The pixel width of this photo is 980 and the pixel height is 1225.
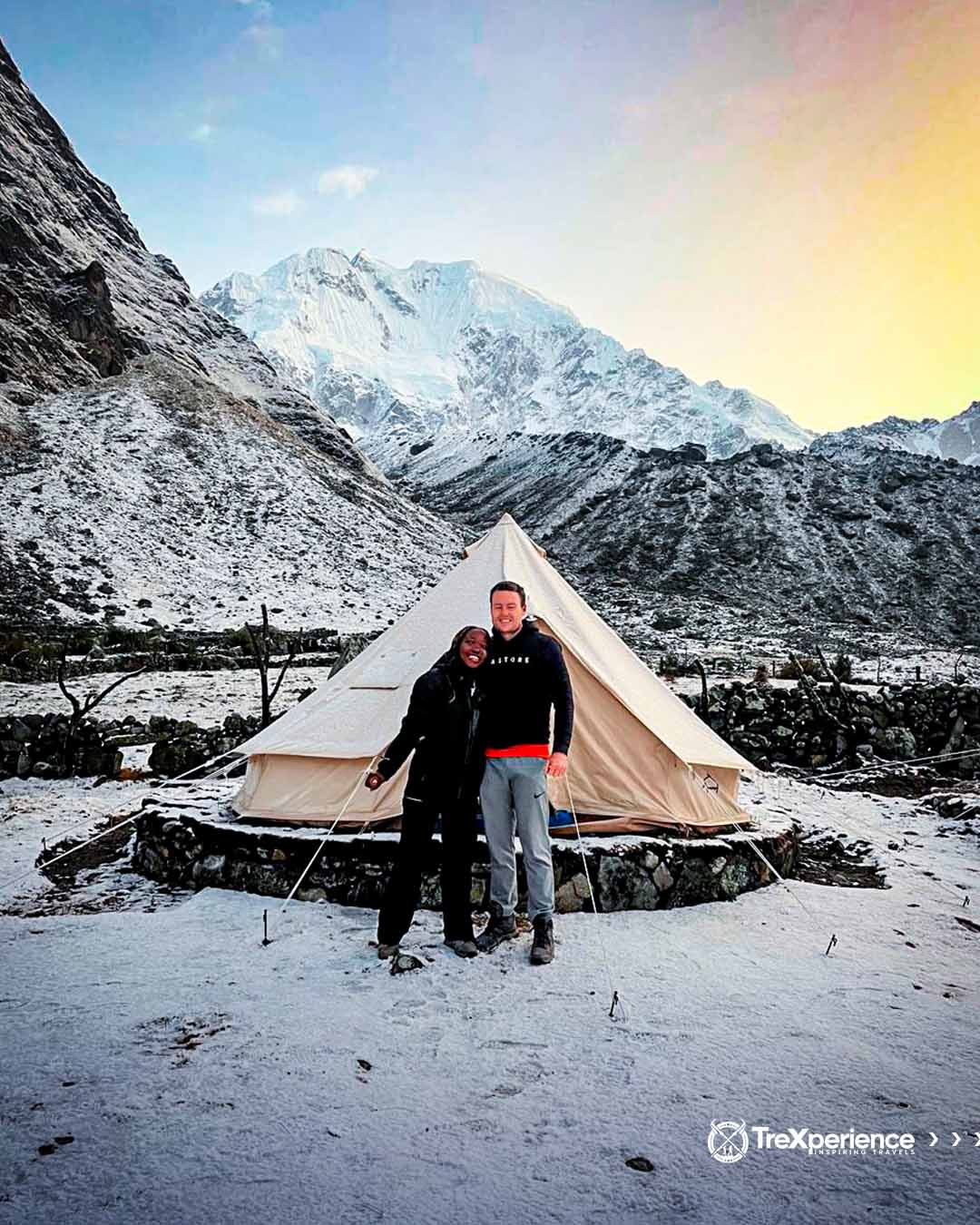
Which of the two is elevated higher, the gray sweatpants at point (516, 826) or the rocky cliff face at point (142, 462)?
the rocky cliff face at point (142, 462)

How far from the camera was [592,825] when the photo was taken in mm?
5352

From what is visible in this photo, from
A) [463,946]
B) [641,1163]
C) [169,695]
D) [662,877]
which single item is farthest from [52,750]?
[641,1163]

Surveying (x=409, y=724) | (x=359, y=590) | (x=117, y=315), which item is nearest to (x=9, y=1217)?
(x=409, y=724)

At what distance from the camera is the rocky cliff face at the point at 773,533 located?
4631 cm

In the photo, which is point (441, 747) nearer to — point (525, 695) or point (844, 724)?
point (525, 695)

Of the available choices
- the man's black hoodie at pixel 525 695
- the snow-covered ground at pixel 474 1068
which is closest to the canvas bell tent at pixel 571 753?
the snow-covered ground at pixel 474 1068

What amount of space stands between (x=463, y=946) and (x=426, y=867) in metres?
0.87

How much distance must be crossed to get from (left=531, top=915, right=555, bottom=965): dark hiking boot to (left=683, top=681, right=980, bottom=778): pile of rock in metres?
7.22

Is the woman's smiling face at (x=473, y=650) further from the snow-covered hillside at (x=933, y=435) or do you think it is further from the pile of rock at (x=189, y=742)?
the snow-covered hillside at (x=933, y=435)

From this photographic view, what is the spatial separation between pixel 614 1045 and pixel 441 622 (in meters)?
3.69

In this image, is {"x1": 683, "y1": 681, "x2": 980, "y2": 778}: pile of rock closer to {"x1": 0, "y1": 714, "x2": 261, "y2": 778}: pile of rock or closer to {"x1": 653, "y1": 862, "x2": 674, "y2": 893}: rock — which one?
{"x1": 653, "y1": 862, "x2": 674, "y2": 893}: rock

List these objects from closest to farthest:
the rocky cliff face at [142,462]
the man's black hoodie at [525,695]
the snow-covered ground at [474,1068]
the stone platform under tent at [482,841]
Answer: the snow-covered ground at [474,1068], the man's black hoodie at [525,695], the stone platform under tent at [482,841], the rocky cliff face at [142,462]

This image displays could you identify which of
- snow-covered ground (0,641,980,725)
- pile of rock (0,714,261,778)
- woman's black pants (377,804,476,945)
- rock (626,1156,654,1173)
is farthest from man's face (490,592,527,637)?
snow-covered ground (0,641,980,725)

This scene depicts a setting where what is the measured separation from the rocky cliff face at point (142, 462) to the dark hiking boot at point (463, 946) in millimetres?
27130
